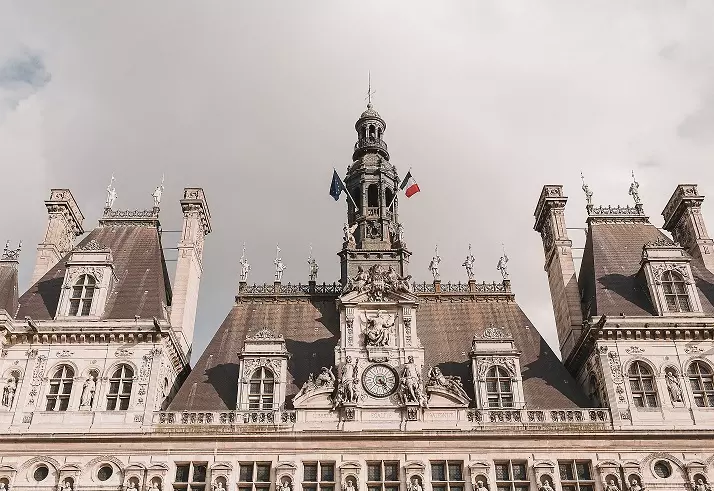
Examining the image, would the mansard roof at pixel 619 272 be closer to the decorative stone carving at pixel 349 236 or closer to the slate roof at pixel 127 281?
the decorative stone carving at pixel 349 236

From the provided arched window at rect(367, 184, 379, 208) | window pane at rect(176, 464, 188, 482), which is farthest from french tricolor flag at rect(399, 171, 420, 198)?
window pane at rect(176, 464, 188, 482)

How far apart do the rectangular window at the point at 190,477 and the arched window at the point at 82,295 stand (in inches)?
A: 439

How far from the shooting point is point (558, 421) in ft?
119

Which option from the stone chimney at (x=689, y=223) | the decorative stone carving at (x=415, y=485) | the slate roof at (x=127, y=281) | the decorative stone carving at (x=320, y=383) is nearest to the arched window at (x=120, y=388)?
the slate roof at (x=127, y=281)

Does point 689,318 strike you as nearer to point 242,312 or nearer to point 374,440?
point 374,440

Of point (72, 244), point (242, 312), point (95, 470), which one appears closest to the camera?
point (95, 470)

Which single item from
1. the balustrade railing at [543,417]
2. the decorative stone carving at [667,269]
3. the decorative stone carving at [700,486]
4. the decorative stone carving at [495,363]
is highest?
the decorative stone carving at [667,269]

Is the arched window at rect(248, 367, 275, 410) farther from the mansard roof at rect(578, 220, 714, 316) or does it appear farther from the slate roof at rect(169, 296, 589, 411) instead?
the mansard roof at rect(578, 220, 714, 316)

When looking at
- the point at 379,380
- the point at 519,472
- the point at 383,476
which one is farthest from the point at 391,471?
the point at 519,472

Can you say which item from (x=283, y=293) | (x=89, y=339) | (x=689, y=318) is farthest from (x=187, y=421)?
(x=689, y=318)

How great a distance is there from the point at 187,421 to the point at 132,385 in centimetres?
376

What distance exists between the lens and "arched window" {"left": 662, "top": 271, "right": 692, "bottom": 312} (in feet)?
132

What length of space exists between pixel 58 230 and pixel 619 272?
3689cm

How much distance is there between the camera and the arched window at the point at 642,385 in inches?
1454
